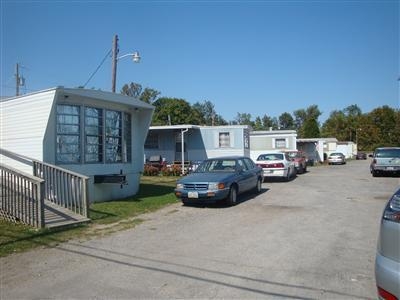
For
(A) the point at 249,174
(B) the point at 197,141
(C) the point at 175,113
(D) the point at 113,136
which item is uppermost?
(C) the point at 175,113

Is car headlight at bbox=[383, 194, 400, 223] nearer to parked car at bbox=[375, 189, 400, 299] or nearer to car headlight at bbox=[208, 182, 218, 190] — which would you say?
parked car at bbox=[375, 189, 400, 299]

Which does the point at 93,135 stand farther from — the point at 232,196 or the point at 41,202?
the point at 41,202

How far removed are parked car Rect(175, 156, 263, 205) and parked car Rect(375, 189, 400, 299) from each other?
8400 millimetres

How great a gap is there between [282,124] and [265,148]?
98279 millimetres

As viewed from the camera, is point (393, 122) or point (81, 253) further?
point (393, 122)

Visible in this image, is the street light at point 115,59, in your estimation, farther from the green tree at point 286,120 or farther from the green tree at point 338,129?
the green tree at point 286,120

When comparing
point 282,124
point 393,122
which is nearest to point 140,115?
point 393,122

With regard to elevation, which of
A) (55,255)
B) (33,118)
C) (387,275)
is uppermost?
(33,118)

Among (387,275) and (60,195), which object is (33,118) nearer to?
(60,195)

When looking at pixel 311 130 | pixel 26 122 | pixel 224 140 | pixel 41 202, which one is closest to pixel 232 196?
pixel 41 202

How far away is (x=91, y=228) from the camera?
926cm

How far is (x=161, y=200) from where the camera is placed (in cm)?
1397

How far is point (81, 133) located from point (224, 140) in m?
18.0

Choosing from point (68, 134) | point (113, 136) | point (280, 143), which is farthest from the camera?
point (280, 143)
